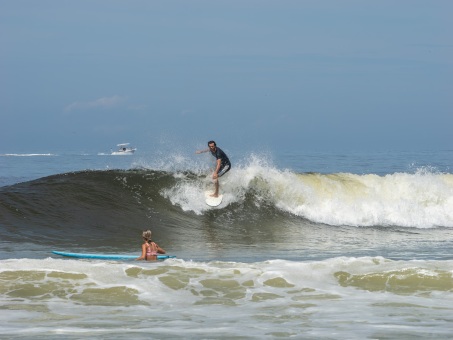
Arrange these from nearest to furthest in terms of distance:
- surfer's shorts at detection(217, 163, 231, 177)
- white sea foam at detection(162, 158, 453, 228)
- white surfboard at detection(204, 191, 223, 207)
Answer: surfer's shorts at detection(217, 163, 231, 177) → white surfboard at detection(204, 191, 223, 207) → white sea foam at detection(162, 158, 453, 228)

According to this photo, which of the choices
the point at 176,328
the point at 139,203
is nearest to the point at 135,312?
the point at 176,328

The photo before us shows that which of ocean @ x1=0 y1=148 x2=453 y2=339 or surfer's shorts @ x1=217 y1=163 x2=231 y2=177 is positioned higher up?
surfer's shorts @ x1=217 y1=163 x2=231 y2=177

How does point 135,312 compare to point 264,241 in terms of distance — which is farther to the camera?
point 264,241

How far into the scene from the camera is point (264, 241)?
56.2 feet

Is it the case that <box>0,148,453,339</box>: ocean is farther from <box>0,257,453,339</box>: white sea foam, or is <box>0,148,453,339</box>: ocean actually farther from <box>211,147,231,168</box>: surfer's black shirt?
<box>211,147,231,168</box>: surfer's black shirt

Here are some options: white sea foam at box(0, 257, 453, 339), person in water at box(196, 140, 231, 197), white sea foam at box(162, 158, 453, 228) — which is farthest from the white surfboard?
white sea foam at box(0, 257, 453, 339)

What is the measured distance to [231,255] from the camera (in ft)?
47.2

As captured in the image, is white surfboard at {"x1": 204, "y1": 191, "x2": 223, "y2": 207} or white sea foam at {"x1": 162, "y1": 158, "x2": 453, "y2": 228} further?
white sea foam at {"x1": 162, "y1": 158, "x2": 453, "y2": 228}

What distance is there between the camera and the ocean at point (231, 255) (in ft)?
28.5

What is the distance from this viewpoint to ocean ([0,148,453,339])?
8672 mm

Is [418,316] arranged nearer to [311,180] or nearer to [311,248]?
[311,248]

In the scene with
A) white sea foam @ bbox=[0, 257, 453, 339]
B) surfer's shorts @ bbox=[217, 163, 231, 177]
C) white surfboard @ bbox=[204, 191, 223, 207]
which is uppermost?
surfer's shorts @ bbox=[217, 163, 231, 177]

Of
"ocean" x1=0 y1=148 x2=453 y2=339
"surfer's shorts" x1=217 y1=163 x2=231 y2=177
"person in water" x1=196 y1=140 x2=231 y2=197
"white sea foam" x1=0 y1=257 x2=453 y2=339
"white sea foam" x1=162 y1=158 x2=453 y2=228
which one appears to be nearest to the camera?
"white sea foam" x1=0 y1=257 x2=453 y2=339

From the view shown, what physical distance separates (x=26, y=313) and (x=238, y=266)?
3.80 metres
